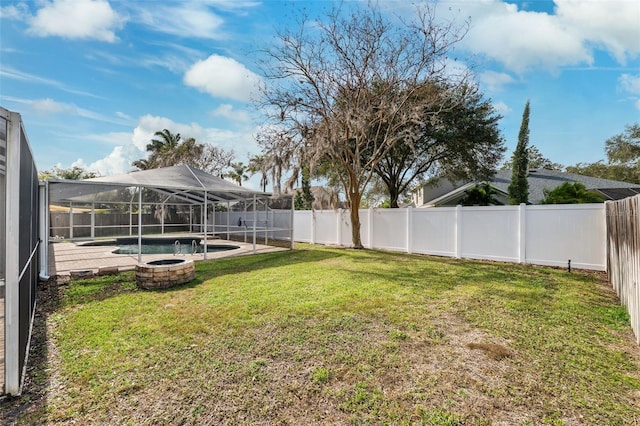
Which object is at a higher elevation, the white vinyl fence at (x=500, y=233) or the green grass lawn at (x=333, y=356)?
the white vinyl fence at (x=500, y=233)

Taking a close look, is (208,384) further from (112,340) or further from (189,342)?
(112,340)

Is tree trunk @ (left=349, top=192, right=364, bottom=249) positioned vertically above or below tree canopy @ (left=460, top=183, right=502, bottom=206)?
below

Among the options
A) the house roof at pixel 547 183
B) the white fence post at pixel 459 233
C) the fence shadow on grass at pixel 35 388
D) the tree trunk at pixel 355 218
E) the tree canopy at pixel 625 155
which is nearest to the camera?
A: the fence shadow on grass at pixel 35 388

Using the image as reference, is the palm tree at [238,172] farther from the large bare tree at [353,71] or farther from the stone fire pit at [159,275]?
the stone fire pit at [159,275]

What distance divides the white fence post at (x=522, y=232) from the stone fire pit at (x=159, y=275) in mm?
8671

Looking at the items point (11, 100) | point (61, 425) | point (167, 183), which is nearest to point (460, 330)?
point (61, 425)

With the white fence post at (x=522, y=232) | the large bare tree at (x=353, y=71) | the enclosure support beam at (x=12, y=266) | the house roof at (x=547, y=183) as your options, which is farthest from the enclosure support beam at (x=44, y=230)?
the house roof at (x=547, y=183)

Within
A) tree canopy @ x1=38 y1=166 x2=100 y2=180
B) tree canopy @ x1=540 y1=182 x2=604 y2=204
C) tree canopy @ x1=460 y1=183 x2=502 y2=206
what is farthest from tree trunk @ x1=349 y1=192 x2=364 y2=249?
tree canopy @ x1=38 y1=166 x2=100 y2=180

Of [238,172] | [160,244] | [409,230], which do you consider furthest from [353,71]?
[238,172]

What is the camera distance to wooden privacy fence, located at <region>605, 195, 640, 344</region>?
3711 millimetres

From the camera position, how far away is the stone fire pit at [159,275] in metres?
5.87

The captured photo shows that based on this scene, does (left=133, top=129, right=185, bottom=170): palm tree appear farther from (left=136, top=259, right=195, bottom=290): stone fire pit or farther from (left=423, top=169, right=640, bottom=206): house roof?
(left=136, top=259, right=195, bottom=290): stone fire pit

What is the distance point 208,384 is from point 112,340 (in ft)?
5.67

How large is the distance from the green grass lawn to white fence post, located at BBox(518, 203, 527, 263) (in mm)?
2443
